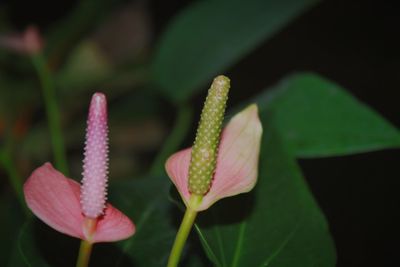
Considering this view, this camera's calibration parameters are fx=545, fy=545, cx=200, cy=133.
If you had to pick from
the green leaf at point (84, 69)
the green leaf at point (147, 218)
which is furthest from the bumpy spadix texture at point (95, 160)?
the green leaf at point (84, 69)

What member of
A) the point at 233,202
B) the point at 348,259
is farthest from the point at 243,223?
the point at 348,259

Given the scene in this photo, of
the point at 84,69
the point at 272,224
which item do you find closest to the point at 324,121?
the point at 272,224

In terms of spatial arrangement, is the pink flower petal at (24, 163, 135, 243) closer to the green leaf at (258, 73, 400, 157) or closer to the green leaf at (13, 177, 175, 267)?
the green leaf at (13, 177, 175, 267)

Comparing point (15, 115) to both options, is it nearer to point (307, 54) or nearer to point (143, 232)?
point (307, 54)

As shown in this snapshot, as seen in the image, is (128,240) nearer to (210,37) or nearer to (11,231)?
(11,231)

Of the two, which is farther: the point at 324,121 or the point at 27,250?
the point at 324,121

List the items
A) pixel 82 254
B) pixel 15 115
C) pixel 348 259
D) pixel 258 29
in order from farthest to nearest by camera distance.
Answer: pixel 15 115
pixel 348 259
pixel 258 29
pixel 82 254
